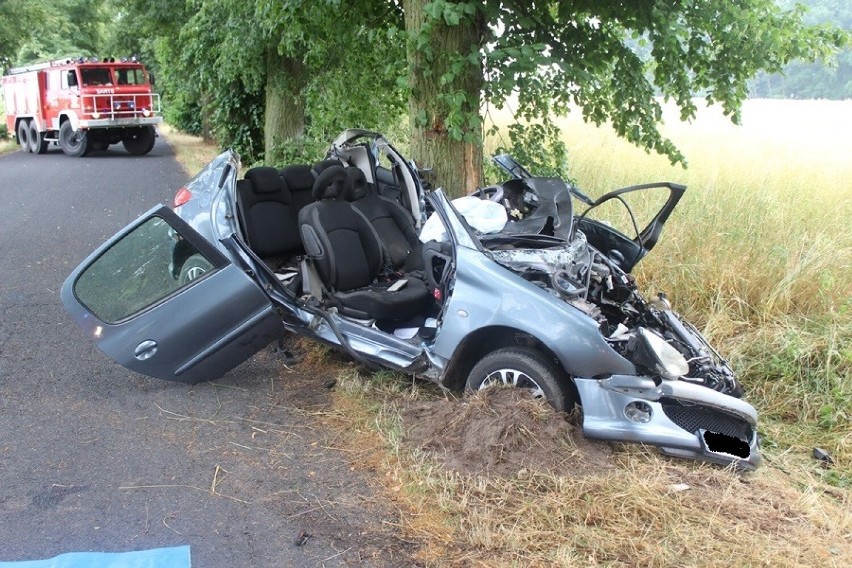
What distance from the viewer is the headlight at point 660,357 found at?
4.12 m

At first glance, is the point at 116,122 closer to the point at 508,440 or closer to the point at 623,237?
the point at 623,237

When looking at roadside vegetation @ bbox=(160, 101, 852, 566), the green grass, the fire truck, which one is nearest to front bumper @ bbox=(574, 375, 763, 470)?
roadside vegetation @ bbox=(160, 101, 852, 566)

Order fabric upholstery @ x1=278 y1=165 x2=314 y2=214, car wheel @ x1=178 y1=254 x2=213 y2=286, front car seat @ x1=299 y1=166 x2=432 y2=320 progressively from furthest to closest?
fabric upholstery @ x1=278 y1=165 x2=314 y2=214 < front car seat @ x1=299 y1=166 x2=432 y2=320 < car wheel @ x1=178 y1=254 x2=213 y2=286

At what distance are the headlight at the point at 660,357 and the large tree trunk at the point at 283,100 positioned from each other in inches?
430

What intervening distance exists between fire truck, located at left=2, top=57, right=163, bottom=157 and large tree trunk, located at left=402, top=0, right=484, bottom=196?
17294mm

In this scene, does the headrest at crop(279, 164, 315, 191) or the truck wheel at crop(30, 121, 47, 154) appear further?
the truck wheel at crop(30, 121, 47, 154)

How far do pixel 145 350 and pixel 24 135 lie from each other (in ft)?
80.8

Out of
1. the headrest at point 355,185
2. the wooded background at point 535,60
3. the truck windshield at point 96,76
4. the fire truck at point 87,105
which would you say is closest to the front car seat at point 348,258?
the headrest at point 355,185

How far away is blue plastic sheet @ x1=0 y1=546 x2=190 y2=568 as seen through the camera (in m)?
3.34

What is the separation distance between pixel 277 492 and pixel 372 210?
287cm

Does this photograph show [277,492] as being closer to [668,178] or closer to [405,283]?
[405,283]

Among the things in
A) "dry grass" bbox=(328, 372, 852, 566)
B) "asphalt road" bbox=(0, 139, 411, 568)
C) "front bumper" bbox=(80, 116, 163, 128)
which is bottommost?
"front bumper" bbox=(80, 116, 163, 128)

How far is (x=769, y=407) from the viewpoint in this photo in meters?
5.31

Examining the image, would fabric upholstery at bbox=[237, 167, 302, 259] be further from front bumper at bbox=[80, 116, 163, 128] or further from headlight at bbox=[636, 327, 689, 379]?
front bumper at bbox=[80, 116, 163, 128]
